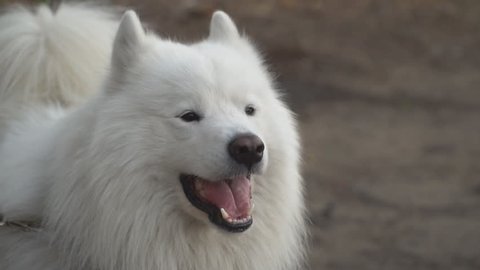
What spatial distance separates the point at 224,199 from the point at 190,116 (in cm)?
35

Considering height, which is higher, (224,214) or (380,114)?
(224,214)

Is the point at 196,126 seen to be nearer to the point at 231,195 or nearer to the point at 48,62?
the point at 231,195

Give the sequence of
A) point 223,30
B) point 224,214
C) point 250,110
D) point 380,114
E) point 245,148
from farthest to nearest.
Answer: point 380,114, point 223,30, point 250,110, point 224,214, point 245,148

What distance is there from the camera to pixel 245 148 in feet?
13.5

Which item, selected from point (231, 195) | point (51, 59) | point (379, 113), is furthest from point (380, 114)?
point (231, 195)

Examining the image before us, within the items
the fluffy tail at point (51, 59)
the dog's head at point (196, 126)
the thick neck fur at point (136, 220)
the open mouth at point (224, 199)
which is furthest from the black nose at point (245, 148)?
the fluffy tail at point (51, 59)

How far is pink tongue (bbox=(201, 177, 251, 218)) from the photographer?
4266mm

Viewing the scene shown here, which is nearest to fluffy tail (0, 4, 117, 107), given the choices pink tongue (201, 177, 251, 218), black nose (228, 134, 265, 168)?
pink tongue (201, 177, 251, 218)

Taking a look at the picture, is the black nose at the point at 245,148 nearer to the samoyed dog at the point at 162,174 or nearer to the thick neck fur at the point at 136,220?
the samoyed dog at the point at 162,174

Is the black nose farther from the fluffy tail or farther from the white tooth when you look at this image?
the fluffy tail

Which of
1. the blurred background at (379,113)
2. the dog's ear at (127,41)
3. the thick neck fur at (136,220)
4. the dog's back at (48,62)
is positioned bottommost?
the blurred background at (379,113)

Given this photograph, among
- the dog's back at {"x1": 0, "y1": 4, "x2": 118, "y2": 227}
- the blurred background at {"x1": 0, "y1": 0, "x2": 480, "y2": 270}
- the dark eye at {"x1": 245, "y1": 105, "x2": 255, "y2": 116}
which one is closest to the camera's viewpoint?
the dark eye at {"x1": 245, "y1": 105, "x2": 255, "y2": 116}

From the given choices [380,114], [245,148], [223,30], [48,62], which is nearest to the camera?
[245,148]

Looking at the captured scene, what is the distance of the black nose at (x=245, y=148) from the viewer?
4.11 metres
